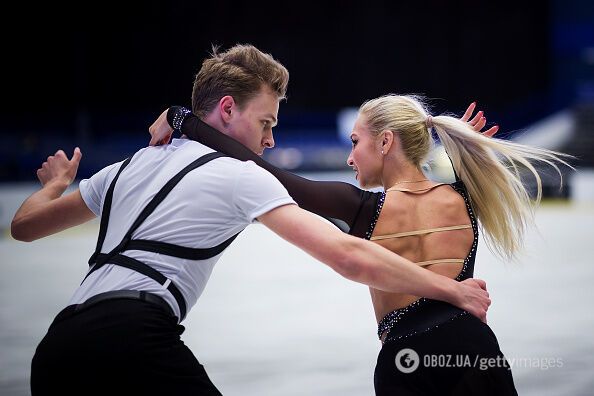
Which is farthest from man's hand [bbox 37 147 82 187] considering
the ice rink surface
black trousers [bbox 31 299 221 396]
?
the ice rink surface

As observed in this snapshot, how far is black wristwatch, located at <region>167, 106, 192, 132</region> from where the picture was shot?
7.14 feet

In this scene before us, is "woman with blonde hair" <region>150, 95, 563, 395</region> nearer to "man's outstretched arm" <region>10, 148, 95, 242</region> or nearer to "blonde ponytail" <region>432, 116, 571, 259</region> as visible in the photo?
"blonde ponytail" <region>432, 116, 571, 259</region>

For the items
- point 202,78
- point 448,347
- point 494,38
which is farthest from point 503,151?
point 494,38

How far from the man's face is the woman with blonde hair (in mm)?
38

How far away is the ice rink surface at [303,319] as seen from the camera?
383 cm

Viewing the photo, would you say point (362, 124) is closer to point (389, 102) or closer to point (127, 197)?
point (389, 102)

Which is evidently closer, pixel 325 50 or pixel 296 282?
pixel 296 282

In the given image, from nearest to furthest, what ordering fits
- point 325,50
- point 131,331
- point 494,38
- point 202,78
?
point 131,331 → point 202,78 → point 325,50 → point 494,38

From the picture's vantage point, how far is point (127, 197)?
1.87 m

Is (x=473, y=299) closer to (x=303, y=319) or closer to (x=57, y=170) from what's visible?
(x=57, y=170)

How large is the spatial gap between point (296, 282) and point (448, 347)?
5.14 m

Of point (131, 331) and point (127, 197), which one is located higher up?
point (127, 197)

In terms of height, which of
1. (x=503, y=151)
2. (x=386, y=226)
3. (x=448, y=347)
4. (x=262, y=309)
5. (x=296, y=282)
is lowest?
(x=448, y=347)

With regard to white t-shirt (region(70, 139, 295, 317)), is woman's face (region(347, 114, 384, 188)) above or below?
above
